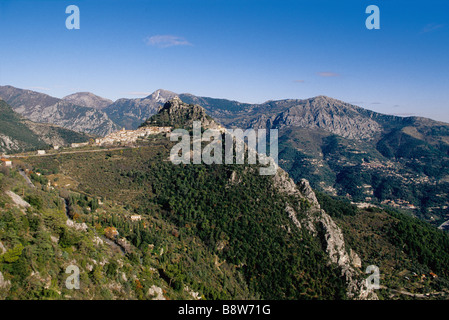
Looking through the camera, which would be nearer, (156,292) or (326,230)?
(156,292)

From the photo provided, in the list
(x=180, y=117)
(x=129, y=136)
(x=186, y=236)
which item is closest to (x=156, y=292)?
(x=186, y=236)

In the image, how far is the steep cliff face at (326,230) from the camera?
57.5 m

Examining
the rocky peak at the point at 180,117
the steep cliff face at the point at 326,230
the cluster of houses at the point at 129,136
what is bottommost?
the steep cliff face at the point at 326,230

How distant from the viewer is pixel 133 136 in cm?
10988

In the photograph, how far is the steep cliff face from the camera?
189ft

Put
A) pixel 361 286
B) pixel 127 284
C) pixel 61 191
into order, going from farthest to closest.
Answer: pixel 361 286 < pixel 61 191 < pixel 127 284

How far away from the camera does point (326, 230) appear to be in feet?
226

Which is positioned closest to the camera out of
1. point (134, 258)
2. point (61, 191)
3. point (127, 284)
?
point (127, 284)

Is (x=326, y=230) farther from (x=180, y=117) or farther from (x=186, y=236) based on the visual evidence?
(x=180, y=117)

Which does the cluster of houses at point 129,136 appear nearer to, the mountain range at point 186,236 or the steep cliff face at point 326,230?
the mountain range at point 186,236

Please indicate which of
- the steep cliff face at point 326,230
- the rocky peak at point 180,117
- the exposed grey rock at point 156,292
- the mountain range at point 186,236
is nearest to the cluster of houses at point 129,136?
the rocky peak at point 180,117
